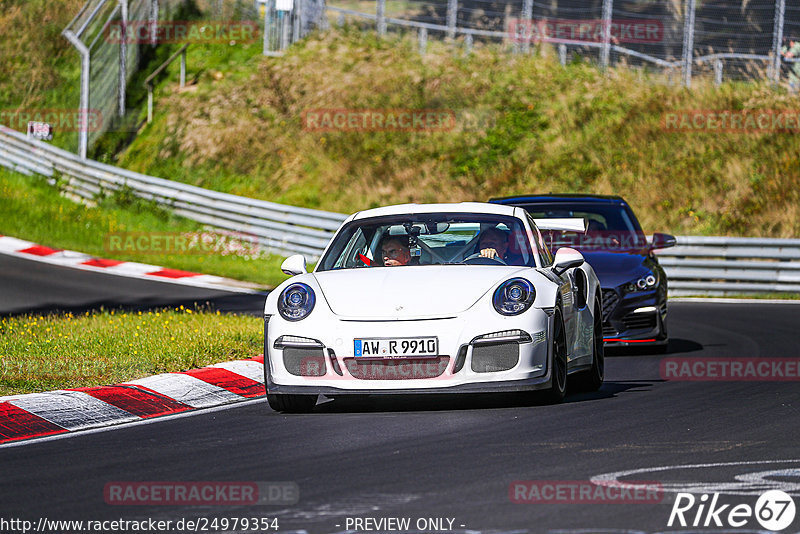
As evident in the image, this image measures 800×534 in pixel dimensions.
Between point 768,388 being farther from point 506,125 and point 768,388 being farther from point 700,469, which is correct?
point 506,125

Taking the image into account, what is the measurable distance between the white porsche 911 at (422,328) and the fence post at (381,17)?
25.5 m

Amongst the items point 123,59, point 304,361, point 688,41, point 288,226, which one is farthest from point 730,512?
point 123,59

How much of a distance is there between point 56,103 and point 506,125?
1126cm

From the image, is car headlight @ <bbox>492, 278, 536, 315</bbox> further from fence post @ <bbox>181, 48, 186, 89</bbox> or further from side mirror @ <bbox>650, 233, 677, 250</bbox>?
fence post @ <bbox>181, 48, 186, 89</bbox>

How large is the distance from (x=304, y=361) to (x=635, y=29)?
24.0 m

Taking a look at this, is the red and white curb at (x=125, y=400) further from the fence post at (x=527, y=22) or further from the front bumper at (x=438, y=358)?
the fence post at (x=527, y=22)

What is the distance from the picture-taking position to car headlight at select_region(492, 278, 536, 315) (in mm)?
8250

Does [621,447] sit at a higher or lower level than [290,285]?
lower

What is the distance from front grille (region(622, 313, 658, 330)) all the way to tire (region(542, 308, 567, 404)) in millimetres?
3758

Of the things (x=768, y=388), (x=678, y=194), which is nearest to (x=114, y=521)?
(x=768, y=388)

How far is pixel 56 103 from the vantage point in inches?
1339

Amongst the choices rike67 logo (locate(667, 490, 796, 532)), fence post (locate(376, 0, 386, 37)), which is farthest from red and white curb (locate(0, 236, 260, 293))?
rike67 logo (locate(667, 490, 796, 532))

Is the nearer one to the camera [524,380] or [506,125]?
[524,380]

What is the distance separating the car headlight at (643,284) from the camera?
12.5m
